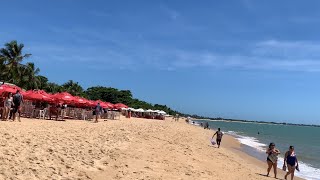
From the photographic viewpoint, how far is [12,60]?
44.7 m

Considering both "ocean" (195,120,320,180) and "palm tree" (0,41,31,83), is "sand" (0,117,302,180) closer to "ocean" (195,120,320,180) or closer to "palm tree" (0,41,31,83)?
"ocean" (195,120,320,180)

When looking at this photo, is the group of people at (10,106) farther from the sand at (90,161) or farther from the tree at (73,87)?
the tree at (73,87)

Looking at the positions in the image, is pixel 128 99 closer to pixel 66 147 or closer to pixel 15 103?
pixel 15 103

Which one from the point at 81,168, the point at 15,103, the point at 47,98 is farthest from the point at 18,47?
the point at 81,168

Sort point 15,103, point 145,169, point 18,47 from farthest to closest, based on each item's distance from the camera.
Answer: point 18,47 < point 15,103 < point 145,169

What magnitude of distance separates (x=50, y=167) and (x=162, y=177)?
9.17 ft

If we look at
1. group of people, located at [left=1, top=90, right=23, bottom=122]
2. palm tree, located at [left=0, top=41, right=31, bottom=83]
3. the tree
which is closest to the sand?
group of people, located at [left=1, top=90, right=23, bottom=122]

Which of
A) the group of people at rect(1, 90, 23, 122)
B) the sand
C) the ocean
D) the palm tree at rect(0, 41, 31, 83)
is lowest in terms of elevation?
the ocean

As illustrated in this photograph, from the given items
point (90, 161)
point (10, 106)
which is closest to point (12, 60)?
point (10, 106)

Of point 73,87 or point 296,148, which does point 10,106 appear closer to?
point 296,148

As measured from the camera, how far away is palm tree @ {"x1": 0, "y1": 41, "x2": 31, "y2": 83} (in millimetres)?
43938

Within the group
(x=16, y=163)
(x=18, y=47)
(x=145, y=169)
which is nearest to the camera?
(x=16, y=163)

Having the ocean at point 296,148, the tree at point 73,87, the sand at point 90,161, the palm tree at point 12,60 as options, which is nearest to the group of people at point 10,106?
the sand at point 90,161

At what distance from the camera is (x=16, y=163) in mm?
8008
